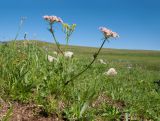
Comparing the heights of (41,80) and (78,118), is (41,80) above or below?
above

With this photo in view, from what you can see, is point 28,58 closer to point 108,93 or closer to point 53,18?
point 53,18

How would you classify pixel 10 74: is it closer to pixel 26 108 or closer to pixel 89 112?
pixel 26 108

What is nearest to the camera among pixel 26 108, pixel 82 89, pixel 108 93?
pixel 26 108

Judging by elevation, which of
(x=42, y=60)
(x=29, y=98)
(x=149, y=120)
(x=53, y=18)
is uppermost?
(x=53, y=18)

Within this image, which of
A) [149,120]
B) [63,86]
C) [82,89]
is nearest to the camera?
[63,86]

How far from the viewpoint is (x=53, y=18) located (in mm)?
7980

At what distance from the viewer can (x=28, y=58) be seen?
871cm

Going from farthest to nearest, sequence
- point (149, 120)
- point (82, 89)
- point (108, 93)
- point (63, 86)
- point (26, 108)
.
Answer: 1. point (108, 93)
2. point (149, 120)
3. point (82, 89)
4. point (63, 86)
5. point (26, 108)

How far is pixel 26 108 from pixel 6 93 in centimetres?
50

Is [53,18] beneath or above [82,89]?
above

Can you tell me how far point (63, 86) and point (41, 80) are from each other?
48cm

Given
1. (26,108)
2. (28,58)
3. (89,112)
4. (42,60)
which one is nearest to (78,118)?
(89,112)

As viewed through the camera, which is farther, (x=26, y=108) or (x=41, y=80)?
(x=41, y=80)

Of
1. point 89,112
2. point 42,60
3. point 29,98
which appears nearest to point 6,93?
point 29,98
